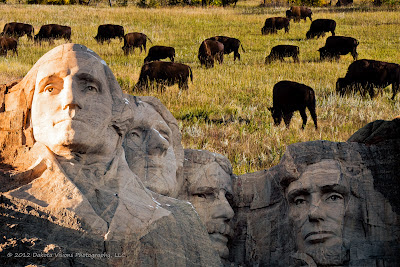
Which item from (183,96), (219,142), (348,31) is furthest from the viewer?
(348,31)

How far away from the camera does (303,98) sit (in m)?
13.7

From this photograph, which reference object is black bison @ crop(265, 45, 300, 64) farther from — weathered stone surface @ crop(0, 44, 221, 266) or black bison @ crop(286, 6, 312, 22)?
weathered stone surface @ crop(0, 44, 221, 266)

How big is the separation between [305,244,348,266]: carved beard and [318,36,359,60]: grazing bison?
1787 centimetres

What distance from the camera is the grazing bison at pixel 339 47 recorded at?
2405 cm

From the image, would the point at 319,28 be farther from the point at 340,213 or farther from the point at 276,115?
the point at 340,213

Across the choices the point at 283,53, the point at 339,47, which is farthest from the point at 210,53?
the point at 339,47

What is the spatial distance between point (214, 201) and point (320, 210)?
114 centimetres

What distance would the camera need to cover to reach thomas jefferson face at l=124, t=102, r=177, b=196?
6.59 m

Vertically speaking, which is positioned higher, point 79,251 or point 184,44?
point 79,251

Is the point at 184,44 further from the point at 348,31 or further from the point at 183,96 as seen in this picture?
the point at 183,96

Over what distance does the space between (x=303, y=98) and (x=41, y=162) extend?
895 centimetres

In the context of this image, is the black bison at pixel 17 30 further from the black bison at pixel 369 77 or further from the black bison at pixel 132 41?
the black bison at pixel 369 77

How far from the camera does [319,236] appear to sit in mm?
6555

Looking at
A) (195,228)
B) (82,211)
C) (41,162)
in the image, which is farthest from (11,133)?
(195,228)
